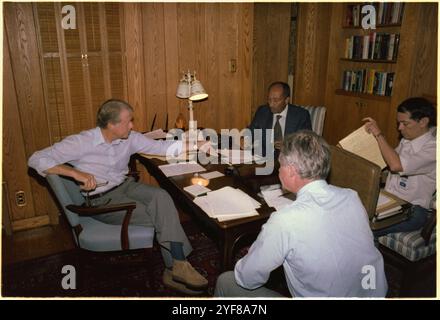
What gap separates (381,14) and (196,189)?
3.37 meters

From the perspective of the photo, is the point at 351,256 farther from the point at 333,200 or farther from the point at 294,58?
the point at 294,58

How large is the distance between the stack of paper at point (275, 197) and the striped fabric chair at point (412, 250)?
0.80m

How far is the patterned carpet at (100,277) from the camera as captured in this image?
2543mm

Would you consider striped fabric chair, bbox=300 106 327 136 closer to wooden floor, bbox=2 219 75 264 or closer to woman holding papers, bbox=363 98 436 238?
woman holding papers, bbox=363 98 436 238

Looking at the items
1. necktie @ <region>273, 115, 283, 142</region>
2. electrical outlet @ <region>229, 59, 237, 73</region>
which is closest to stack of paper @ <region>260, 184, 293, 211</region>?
necktie @ <region>273, 115, 283, 142</region>

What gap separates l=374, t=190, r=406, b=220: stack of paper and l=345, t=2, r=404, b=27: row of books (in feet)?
8.37

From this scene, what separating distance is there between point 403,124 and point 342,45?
107 inches

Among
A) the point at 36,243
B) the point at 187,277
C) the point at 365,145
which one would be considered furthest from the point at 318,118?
the point at 36,243

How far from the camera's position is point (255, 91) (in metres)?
5.22

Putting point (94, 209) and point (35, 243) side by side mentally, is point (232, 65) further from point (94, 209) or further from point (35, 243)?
point (35, 243)

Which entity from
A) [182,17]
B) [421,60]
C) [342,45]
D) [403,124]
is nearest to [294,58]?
[342,45]

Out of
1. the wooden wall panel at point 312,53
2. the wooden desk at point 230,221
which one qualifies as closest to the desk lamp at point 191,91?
the wooden desk at point 230,221
